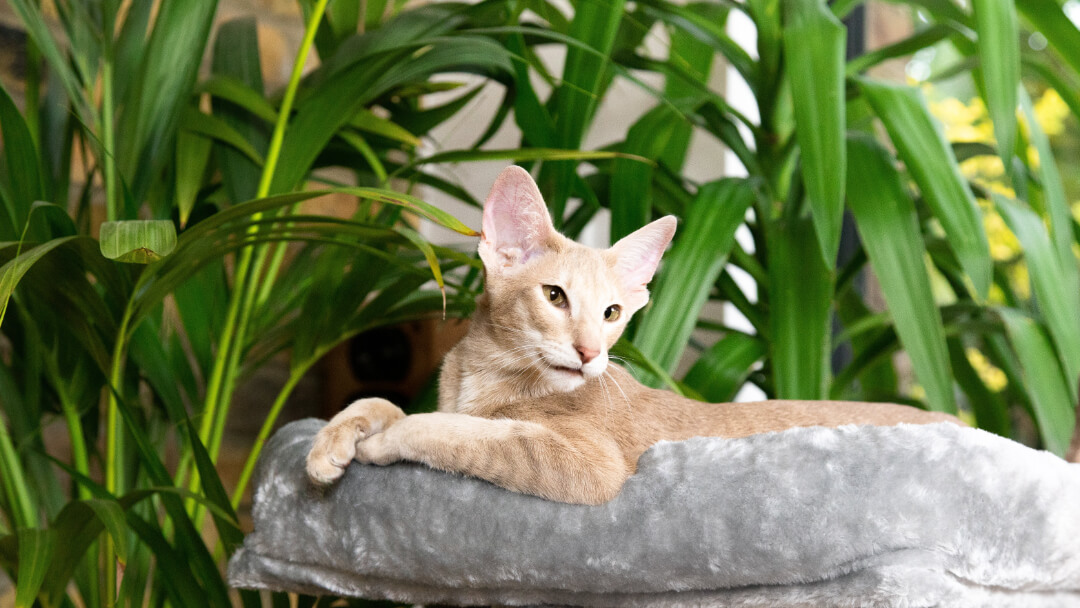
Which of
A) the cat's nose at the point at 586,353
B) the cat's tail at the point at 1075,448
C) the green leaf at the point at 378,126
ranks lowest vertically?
the cat's tail at the point at 1075,448

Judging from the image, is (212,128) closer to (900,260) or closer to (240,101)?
(240,101)

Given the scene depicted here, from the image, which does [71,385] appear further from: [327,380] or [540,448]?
[327,380]

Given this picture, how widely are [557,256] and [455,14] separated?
40 centimetres

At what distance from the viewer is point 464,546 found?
1.88 feet

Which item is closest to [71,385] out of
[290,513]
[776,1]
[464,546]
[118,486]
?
[118,486]

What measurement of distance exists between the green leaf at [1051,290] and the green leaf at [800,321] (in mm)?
215

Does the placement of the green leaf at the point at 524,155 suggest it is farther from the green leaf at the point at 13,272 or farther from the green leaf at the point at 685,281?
the green leaf at the point at 13,272

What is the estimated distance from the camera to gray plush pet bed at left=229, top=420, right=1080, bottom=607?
49 cm

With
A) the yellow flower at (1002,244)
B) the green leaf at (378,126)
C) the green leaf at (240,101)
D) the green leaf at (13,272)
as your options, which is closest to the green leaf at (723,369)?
the green leaf at (378,126)

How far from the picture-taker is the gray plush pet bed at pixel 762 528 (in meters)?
0.49

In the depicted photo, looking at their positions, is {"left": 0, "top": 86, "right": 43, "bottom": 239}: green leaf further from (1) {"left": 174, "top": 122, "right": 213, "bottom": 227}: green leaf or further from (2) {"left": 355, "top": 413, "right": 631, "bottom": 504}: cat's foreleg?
(2) {"left": 355, "top": 413, "right": 631, "bottom": 504}: cat's foreleg

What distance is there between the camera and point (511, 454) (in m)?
0.58

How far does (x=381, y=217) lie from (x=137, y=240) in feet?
1.62

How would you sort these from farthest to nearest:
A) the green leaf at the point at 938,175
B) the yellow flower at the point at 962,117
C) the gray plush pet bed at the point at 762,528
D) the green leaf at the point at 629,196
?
the yellow flower at the point at 962,117, the green leaf at the point at 629,196, the green leaf at the point at 938,175, the gray plush pet bed at the point at 762,528
